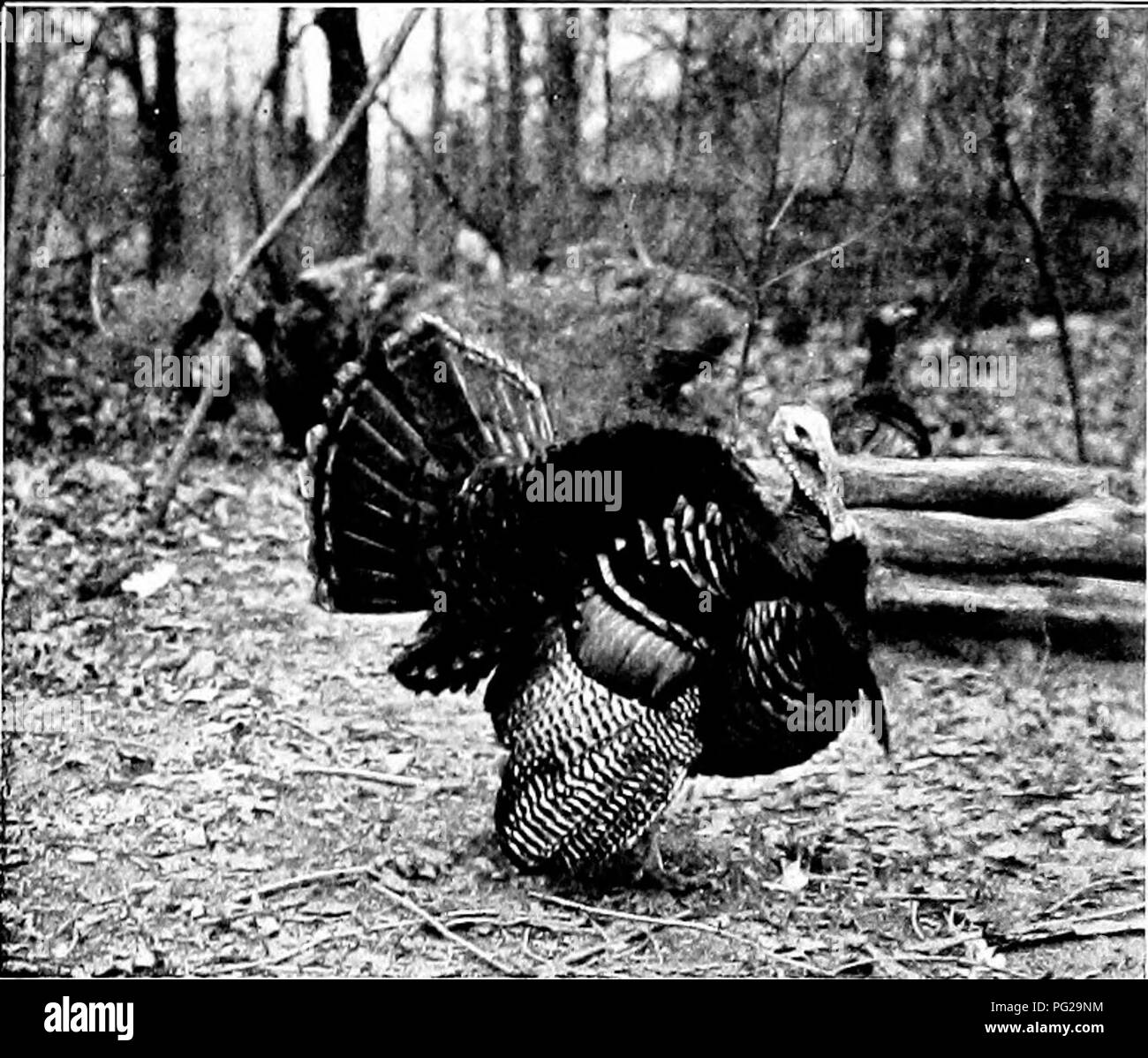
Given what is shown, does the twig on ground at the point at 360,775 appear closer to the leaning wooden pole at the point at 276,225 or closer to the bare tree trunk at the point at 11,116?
the leaning wooden pole at the point at 276,225

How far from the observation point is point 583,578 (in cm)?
412

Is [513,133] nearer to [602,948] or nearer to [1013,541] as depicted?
[1013,541]

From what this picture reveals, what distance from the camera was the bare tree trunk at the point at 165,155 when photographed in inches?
169

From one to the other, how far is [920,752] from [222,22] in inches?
110

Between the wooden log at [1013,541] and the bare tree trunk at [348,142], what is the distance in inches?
63.8

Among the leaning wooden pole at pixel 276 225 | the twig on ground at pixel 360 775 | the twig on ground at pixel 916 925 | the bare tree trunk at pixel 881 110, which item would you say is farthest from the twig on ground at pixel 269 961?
the bare tree trunk at pixel 881 110

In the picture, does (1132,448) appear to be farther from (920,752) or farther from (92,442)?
(92,442)

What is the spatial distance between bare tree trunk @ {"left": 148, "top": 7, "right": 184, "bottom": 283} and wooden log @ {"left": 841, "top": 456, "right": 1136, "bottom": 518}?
1979 millimetres

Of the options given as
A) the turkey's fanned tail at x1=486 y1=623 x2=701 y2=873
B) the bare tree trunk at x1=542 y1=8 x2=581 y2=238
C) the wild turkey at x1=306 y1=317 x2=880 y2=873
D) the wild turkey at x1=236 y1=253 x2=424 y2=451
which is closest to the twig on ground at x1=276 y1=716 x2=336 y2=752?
the wild turkey at x1=306 y1=317 x2=880 y2=873

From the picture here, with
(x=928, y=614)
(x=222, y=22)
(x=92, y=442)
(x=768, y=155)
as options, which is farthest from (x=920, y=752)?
(x=222, y=22)

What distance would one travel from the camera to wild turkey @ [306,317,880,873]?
3996 mm

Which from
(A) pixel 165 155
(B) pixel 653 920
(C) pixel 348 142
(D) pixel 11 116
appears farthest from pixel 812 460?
(D) pixel 11 116

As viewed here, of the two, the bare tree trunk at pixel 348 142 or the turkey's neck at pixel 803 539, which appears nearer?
the turkey's neck at pixel 803 539

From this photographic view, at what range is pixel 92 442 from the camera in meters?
4.33
